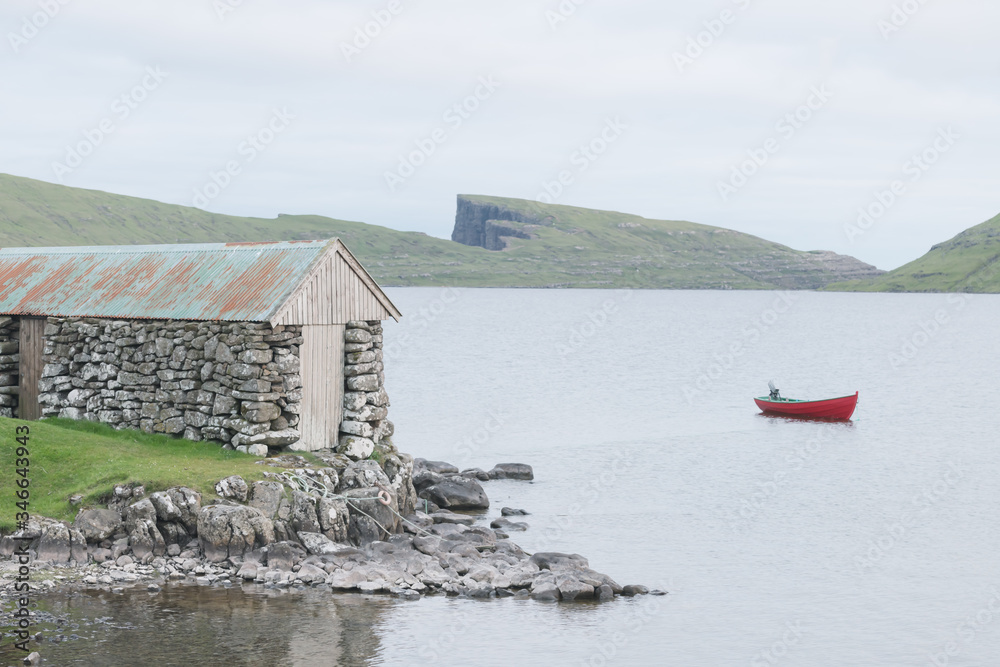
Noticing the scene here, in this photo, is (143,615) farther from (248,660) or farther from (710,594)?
(710,594)

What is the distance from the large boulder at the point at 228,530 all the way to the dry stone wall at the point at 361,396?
5.07 m

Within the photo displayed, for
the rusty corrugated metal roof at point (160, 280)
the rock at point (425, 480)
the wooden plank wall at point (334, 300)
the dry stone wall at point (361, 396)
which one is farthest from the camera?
the rock at point (425, 480)

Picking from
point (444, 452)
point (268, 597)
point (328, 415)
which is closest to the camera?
point (268, 597)

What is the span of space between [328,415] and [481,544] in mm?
5688

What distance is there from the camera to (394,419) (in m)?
56.1

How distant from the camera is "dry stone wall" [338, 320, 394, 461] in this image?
93.9 ft

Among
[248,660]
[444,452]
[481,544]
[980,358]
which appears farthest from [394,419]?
[980,358]

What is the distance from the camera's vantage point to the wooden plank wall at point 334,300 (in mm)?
27000

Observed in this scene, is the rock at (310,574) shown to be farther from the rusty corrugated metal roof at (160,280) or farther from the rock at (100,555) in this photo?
the rusty corrugated metal roof at (160,280)

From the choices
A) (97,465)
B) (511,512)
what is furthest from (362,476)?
(511,512)

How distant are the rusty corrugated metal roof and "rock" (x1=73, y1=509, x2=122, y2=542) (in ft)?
19.7

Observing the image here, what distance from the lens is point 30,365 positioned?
3133 centimetres

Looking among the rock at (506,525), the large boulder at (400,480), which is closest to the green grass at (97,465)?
the large boulder at (400,480)

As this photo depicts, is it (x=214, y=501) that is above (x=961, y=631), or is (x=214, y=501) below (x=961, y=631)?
above
